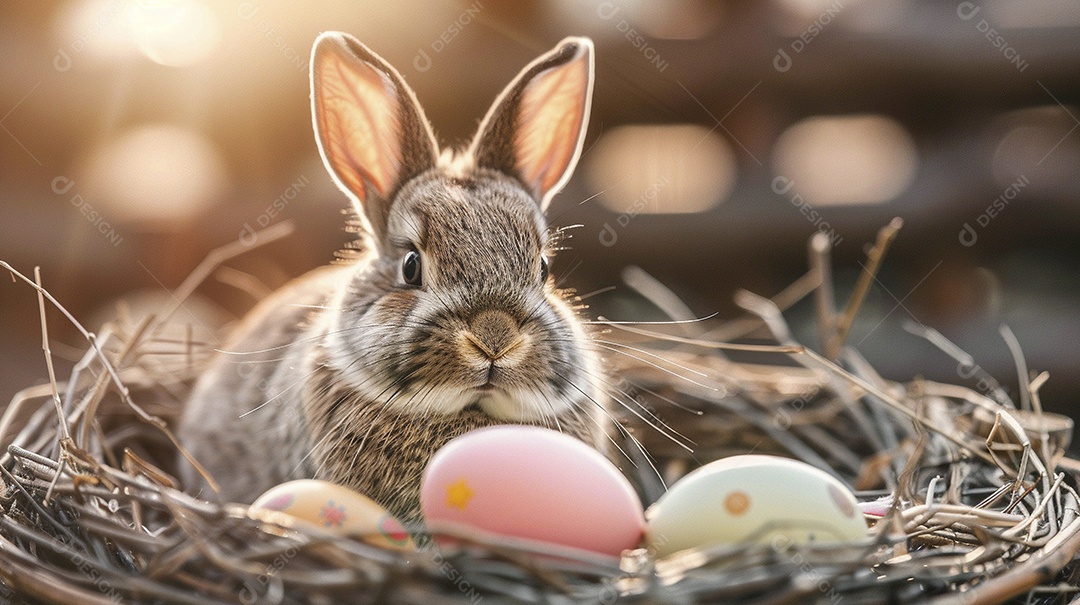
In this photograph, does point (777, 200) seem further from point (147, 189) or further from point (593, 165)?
point (147, 189)

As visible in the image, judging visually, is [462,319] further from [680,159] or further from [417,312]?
[680,159]

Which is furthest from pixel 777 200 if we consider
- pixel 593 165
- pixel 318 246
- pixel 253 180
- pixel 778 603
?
pixel 778 603

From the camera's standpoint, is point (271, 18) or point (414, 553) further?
point (271, 18)

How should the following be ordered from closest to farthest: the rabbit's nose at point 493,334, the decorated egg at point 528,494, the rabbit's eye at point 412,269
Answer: the decorated egg at point 528,494, the rabbit's nose at point 493,334, the rabbit's eye at point 412,269

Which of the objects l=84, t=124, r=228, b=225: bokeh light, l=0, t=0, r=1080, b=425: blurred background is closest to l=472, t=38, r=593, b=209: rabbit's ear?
l=0, t=0, r=1080, b=425: blurred background

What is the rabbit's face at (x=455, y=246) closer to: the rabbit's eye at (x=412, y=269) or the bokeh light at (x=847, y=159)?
the rabbit's eye at (x=412, y=269)

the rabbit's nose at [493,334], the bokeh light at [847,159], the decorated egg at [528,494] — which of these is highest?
the bokeh light at [847,159]

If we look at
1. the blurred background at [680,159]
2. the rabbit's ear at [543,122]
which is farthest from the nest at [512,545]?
the blurred background at [680,159]
